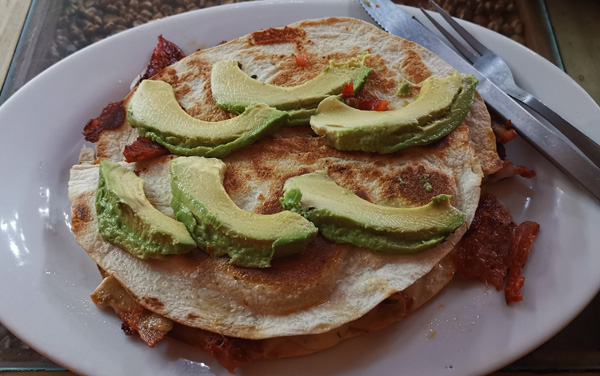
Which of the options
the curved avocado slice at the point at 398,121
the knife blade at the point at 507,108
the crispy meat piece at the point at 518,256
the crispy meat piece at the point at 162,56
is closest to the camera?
the crispy meat piece at the point at 518,256

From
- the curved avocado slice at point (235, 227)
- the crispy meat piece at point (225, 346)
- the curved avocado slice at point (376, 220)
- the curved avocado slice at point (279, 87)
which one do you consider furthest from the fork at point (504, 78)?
the crispy meat piece at point (225, 346)

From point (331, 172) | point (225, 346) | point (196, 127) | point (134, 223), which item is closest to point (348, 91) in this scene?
point (331, 172)

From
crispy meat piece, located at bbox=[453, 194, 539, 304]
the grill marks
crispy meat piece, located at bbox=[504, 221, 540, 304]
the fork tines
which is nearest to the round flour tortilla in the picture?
the grill marks

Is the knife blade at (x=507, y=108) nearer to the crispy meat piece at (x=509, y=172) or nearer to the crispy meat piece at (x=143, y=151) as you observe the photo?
the crispy meat piece at (x=509, y=172)

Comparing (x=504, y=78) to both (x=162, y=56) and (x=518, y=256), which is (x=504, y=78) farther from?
(x=162, y=56)

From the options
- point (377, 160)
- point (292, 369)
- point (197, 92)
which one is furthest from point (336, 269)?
point (197, 92)

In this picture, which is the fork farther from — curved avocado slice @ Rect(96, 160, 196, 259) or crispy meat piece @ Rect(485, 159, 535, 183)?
curved avocado slice @ Rect(96, 160, 196, 259)
